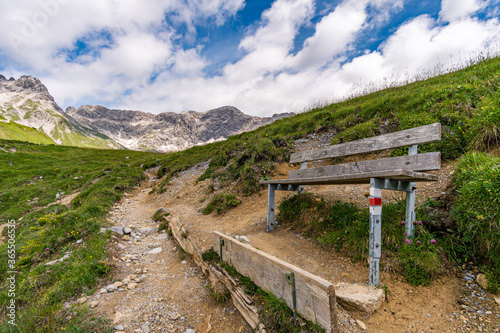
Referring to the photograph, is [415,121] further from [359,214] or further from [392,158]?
[359,214]

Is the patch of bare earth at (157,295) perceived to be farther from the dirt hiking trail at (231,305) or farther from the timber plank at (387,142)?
the timber plank at (387,142)

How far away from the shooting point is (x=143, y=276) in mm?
5219

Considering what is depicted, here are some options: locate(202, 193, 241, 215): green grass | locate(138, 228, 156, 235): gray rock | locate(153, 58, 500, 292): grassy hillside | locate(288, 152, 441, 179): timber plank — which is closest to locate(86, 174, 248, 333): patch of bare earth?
locate(138, 228, 156, 235): gray rock

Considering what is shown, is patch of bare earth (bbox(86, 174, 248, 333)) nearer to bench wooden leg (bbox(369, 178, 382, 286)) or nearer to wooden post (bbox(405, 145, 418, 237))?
bench wooden leg (bbox(369, 178, 382, 286))

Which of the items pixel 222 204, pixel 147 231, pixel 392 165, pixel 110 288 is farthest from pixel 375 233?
pixel 147 231

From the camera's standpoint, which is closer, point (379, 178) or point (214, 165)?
point (379, 178)

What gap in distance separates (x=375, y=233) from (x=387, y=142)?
2300 millimetres

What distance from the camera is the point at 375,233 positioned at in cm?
329

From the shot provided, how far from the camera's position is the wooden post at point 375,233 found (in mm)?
3227

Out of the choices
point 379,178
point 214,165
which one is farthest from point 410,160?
point 214,165

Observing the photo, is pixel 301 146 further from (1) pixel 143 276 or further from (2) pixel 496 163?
(1) pixel 143 276

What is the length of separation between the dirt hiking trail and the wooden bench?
0.50m

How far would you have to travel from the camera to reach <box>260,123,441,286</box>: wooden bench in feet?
10.6

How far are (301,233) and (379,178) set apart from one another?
245 cm
